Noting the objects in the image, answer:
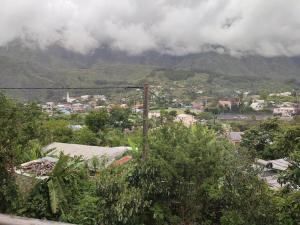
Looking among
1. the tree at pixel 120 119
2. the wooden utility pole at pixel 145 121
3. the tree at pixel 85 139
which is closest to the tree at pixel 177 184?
the wooden utility pole at pixel 145 121

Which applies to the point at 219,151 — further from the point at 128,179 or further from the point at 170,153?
the point at 128,179

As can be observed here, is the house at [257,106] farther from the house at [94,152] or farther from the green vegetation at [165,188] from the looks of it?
the green vegetation at [165,188]

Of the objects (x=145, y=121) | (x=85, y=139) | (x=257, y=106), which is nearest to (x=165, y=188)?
(x=145, y=121)

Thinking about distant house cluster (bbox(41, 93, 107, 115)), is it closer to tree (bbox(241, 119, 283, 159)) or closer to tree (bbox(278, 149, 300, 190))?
tree (bbox(241, 119, 283, 159))

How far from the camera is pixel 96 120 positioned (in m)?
33.6

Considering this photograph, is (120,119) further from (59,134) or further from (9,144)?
(9,144)

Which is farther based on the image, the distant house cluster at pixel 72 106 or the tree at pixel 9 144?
the distant house cluster at pixel 72 106

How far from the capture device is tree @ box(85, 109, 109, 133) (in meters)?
33.5

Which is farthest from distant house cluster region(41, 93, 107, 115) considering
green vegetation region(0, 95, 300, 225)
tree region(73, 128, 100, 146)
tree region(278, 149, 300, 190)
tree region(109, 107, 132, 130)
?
tree region(278, 149, 300, 190)

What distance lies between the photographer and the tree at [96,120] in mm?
33531

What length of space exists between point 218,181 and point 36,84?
12159cm

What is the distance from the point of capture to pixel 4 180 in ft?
24.5

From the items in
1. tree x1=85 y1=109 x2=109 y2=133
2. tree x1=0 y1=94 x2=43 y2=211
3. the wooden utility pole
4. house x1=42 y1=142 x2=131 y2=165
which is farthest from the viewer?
tree x1=85 y1=109 x2=109 y2=133

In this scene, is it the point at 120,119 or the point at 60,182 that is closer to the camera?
the point at 60,182
